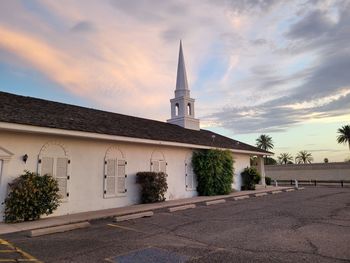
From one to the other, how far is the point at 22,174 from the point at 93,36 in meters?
7.10

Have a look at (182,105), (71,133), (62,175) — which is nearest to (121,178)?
(62,175)

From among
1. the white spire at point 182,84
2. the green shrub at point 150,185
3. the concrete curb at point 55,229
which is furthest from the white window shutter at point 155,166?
the white spire at point 182,84

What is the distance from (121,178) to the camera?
1462 cm

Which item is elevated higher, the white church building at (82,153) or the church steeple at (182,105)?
the church steeple at (182,105)

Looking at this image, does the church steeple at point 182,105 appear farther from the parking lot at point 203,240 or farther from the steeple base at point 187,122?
the parking lot at point 203,240

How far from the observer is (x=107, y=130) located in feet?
45.9

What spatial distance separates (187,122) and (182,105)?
1.64m

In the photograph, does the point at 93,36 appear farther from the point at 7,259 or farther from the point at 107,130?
the point at 7,259

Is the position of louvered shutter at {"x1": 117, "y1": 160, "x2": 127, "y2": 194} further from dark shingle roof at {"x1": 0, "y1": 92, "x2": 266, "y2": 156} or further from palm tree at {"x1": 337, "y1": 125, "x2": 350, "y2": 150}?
palm tree at {"x1": 337, "y1": 125, "x2": 350, "y2": 150}

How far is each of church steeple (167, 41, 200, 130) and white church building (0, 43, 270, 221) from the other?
716 cm

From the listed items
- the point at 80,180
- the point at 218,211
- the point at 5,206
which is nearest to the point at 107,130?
the point at 80,180

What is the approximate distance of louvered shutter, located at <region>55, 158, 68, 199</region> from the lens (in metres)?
12.2

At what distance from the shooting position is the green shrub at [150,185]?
1518cm

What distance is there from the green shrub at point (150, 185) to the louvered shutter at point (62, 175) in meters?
3.95
